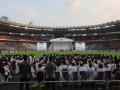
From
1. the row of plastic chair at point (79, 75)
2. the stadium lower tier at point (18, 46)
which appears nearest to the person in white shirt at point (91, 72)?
the row of plastic chair at point (79, 75)

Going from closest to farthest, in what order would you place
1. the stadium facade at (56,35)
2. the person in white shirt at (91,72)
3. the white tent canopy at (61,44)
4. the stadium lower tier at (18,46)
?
the person in white shirt at (91,72) < the stadium lower tier at (18,46) < the stadium facade at (56,35) < the white tent canopy at (61,44)

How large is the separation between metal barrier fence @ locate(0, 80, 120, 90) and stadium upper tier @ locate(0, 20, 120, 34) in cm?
8086

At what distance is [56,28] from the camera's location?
11644 cm

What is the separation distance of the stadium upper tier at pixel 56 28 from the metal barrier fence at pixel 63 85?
80856 millimetres

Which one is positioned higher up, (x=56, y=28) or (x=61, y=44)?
(x=56, y=28)

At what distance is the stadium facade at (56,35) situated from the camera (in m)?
101

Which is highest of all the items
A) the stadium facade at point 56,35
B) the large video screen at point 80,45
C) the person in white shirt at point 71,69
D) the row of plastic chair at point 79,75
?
the person in white shirt at point 71,69

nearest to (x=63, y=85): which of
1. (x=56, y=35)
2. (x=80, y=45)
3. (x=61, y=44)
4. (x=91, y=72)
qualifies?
(x=91, y=72)

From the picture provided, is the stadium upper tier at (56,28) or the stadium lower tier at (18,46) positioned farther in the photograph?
the stadium lower tier at (18,46)

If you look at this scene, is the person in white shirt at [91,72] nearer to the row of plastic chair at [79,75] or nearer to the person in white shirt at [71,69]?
the row of plastic chair at [79,75]

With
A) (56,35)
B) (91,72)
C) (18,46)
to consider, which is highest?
(91,72)

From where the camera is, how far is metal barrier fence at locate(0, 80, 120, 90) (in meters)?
11.2

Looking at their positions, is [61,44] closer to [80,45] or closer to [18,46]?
[80,45]

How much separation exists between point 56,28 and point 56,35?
5.31m
